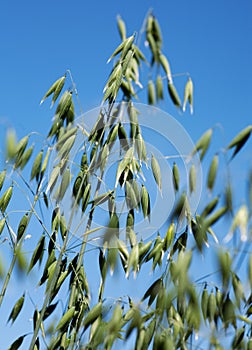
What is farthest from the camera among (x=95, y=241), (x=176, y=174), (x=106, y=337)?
(x=95, y=241)

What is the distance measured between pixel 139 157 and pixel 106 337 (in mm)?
659

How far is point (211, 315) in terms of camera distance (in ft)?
5.81

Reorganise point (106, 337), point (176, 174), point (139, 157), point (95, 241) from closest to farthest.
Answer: point (106, 337), point (176, 174), point (95, 241), point (139, 157)

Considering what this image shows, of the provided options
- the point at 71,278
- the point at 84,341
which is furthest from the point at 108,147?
the point at 84,341

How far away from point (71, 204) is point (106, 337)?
550 millimetres

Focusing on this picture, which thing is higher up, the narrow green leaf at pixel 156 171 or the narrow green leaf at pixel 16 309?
the narrow green leaf at pixel 156 171

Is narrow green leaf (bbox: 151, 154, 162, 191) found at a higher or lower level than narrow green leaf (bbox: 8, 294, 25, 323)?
higher

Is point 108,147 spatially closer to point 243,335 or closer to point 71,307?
point 71,307

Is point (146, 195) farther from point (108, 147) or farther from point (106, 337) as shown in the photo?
point (106, 337)

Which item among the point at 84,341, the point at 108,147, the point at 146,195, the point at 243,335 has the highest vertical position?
the point at 108,147

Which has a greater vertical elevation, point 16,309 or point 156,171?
point 156,171

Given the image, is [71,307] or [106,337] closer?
[106,337]

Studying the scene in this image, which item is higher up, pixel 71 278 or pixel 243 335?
pixel 71 278

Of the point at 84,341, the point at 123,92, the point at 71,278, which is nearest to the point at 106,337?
the point at 84,341
